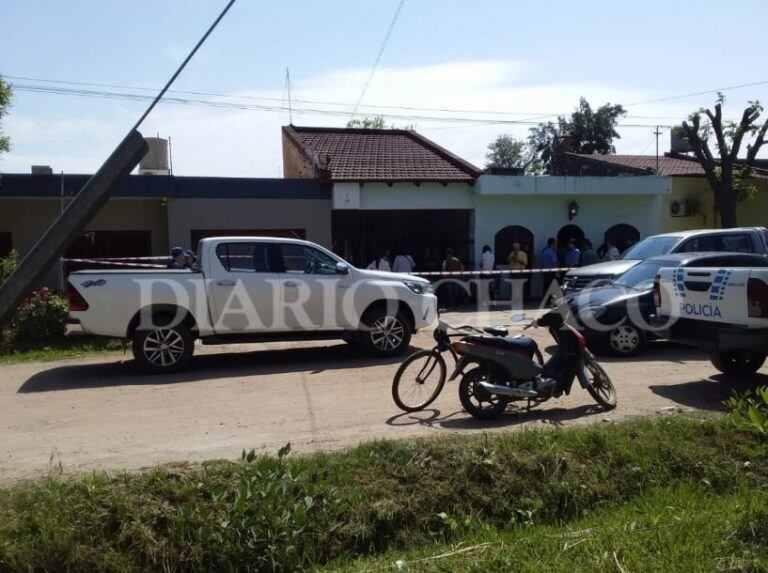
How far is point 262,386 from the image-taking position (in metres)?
9.05

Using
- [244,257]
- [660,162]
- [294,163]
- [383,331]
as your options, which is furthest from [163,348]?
[660,162]

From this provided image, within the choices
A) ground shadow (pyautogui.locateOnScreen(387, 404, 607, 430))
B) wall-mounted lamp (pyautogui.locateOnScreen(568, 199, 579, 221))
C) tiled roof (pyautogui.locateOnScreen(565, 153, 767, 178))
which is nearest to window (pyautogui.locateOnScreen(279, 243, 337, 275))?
ground shadow (pyautogui.locateOnScreen(387, 404, 607, 430))

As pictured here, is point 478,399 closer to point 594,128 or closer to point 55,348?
point 55,348

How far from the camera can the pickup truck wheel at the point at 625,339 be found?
35.1ft

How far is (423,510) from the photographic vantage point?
17.3 feet

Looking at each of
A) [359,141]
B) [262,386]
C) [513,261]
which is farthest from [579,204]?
[262,386]

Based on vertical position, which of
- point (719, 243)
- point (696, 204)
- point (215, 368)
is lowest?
point (215, 368)

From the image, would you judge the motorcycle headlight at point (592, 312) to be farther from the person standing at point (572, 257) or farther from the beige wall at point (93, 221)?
the beige wall at point (93, 221)

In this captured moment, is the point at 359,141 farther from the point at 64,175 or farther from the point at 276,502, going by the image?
the point at 276,502

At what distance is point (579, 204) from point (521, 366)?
49.7ft

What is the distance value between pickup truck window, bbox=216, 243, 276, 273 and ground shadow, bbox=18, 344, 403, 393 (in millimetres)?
1445

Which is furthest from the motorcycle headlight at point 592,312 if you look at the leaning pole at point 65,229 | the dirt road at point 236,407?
the leaning pole at point 65,229

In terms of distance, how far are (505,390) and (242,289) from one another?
4.68 meters

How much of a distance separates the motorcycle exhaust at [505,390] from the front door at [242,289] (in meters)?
4.31
